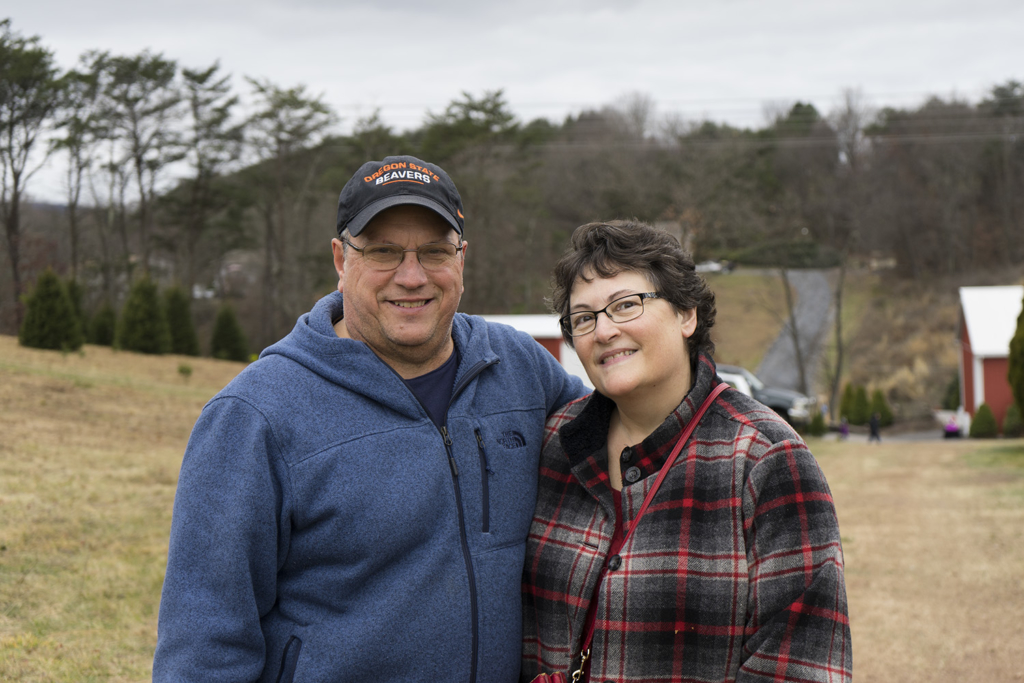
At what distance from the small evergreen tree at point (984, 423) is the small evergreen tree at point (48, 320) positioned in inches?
974

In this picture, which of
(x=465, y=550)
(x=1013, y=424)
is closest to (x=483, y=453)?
(x=465, y=550)

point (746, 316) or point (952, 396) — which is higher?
point (746, 316)

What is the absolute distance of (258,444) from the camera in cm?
216

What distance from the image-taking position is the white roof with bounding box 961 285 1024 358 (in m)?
26.0

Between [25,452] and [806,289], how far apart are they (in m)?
49.3

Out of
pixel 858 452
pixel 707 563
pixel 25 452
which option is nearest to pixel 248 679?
pixel 707 563

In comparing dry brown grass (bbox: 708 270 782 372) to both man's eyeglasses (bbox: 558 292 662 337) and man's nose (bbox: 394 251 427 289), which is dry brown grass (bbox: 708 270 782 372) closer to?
man's eyeglasses (bbox: 558 292 662 337)

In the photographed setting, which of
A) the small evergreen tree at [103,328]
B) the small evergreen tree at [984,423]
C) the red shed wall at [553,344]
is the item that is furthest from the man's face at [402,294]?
the small evergreen tree at [103,328]

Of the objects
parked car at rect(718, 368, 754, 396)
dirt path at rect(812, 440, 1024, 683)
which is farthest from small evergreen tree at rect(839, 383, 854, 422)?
dirt path at rect(812, 440, 1024, 683)

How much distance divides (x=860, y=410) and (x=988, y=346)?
7263mm

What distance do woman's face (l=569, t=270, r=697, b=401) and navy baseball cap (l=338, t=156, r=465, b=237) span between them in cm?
48

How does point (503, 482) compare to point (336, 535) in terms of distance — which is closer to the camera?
point (336, 535)

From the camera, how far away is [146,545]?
7.65 m

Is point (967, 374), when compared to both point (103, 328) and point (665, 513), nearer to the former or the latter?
point (103, 328)
